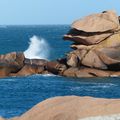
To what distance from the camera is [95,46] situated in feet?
239

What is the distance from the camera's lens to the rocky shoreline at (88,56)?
69812mm

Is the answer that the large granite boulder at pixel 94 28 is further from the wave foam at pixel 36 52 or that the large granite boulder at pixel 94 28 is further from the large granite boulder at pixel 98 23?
the wave foam at pixel 36 52

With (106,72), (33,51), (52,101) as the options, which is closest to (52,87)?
(106,72)

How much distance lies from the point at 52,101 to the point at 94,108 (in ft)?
6.80

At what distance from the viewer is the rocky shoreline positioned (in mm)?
69812

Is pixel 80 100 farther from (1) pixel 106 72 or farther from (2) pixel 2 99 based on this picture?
(1) pixel 106 72

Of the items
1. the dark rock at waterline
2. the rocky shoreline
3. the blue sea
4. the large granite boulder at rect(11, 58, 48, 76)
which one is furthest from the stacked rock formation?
the dark rock at waterline

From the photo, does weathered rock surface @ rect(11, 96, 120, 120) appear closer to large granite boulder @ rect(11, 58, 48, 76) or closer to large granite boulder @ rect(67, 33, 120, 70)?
large granite boulder @ rect(67, 33, 120, 70)

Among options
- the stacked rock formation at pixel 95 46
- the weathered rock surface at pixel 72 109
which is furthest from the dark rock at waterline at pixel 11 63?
the weathered rock surface at pixel 72 109

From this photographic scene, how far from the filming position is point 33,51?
112m

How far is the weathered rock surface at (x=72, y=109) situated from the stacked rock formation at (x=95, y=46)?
172 feet

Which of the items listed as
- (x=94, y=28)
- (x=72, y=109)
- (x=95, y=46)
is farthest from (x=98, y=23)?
(x=72, y=109)

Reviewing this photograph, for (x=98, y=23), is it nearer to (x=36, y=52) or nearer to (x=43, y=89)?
(x=43, y=89)

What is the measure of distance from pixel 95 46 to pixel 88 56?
2473 millimetres
